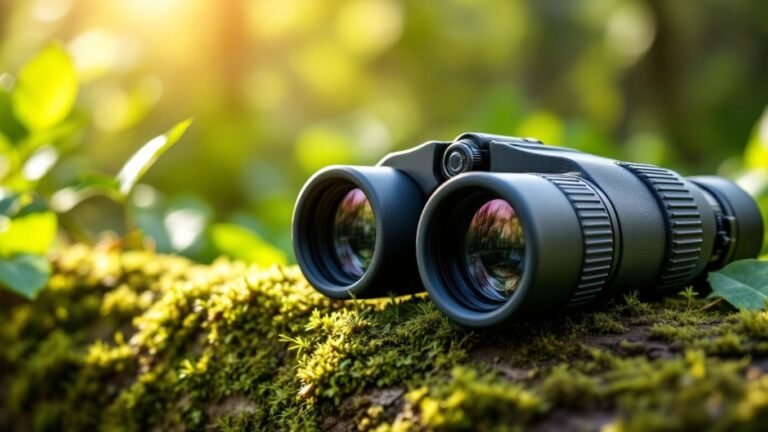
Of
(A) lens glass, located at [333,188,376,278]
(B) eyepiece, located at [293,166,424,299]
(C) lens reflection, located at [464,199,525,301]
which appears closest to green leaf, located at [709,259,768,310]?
(C) lens reflection, located at [464,199,525,301]

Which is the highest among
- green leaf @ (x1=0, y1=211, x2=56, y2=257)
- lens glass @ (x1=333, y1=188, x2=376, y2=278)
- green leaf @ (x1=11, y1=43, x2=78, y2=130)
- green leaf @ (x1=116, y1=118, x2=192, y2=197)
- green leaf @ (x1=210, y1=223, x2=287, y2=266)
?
green leaf @ (x1=11, y1=43, x2=78, y2=130)

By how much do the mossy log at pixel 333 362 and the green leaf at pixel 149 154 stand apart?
0.32 m

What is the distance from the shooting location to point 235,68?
17.8ft

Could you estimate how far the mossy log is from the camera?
3.55 ft

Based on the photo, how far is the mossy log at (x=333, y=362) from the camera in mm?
1081

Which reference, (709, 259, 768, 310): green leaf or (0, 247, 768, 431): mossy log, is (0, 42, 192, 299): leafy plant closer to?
(0, 247, 768, 431): mossy log

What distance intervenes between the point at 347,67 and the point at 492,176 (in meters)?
7.25

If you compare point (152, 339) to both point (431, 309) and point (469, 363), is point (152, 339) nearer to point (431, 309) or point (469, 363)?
point (431, 309)

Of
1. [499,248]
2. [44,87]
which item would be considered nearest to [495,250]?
[499,248]

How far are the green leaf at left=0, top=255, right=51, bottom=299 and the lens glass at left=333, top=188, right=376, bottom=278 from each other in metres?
0.85

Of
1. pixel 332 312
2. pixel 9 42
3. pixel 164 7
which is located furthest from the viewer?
pixel 164 7

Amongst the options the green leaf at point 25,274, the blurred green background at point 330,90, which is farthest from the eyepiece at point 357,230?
the green leaf at point 25,274

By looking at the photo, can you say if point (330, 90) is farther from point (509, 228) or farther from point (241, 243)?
point (509, 228)

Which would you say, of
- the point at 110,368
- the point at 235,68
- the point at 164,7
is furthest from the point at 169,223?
the point at 164,7
